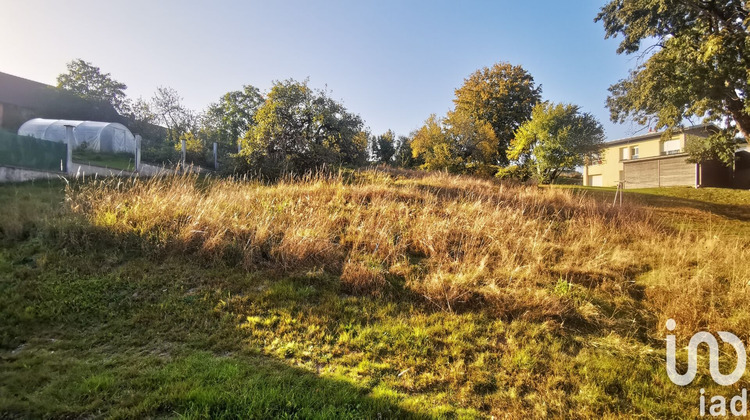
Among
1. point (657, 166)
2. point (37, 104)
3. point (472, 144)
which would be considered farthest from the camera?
point (37, 104)

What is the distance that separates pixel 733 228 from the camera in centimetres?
876

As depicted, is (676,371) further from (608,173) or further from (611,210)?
(608,173)

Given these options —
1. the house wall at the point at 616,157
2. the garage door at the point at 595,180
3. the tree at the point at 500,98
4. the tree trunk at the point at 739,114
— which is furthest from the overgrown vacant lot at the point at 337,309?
the garage door at the point at 595,180

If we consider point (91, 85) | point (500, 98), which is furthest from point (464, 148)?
point (91, 85)

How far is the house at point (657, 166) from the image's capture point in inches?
888

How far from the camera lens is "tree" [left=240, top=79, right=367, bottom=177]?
517 inches

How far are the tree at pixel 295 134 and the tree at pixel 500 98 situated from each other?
16532 mm

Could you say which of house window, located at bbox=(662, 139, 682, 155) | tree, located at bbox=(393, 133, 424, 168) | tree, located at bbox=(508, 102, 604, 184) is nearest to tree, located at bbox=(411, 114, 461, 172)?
tree, located at bbox=(508, 102, 604, 184)

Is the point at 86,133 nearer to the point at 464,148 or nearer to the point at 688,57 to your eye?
the point at 464,148

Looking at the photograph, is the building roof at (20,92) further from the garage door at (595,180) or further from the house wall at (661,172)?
the garage door at (595,180)

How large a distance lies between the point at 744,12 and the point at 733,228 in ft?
30.6

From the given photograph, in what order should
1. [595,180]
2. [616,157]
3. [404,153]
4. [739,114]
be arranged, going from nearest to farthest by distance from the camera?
1. [739,114]
2. [616,157]
3. [595,180]
4. [404,153]
